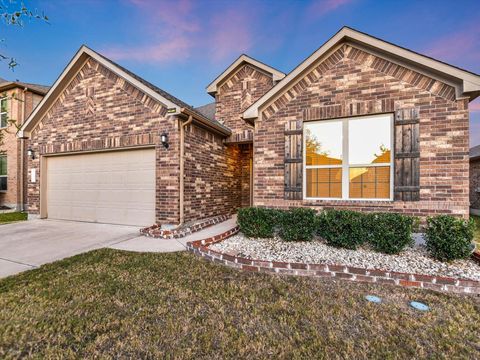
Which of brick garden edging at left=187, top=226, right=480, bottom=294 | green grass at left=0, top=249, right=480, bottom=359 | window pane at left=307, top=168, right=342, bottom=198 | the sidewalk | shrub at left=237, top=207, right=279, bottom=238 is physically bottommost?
the sidewalk

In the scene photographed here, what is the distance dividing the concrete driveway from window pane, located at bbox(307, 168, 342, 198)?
502cm

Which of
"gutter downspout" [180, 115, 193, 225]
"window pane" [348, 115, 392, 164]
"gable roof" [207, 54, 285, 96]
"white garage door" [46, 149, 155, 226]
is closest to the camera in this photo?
"window pane" [348, 115, 392, 164]

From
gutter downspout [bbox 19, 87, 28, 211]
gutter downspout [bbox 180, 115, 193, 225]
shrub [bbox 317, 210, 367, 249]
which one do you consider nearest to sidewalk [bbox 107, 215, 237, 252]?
gutter downspout [bbox 180, 115, 193, 225]

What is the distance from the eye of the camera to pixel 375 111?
5.33 m

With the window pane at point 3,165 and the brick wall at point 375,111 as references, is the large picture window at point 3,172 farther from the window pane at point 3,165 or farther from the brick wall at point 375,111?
the brick wall at point 375,111

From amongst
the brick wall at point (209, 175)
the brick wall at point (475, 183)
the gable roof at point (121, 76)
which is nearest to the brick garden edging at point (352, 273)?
the brick wall at point (209, 175)

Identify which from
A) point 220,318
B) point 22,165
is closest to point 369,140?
point 220,318

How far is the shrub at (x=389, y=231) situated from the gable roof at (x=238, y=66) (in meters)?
6.92

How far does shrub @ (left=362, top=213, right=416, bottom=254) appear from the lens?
434 cm

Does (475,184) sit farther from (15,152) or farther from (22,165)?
(15,152)

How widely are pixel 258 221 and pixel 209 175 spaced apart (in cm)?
320

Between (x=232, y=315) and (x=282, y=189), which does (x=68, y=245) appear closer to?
(x=232, y=315)

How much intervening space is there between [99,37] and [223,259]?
36.1 feet

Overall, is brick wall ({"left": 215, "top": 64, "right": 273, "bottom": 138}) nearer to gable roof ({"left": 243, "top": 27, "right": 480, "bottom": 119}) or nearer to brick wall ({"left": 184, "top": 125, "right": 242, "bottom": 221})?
brick wall ({"left": 184, "top": 125, "right": 242, "bottom": 221})
